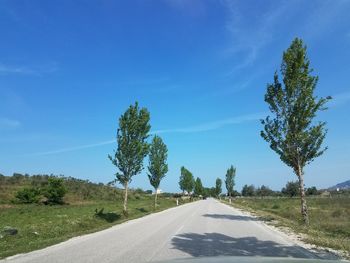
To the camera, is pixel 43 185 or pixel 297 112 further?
pixel 43 185

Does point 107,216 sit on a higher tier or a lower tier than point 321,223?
higher

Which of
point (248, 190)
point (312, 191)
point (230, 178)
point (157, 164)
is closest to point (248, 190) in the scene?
point (248, 190)

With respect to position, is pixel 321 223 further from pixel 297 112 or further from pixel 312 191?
pixel 312 191

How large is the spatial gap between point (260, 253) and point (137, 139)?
23.9m

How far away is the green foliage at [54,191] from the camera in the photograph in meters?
47.5

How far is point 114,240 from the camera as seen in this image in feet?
50.6

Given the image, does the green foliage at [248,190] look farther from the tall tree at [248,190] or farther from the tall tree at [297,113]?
the tall tree at [297,113]

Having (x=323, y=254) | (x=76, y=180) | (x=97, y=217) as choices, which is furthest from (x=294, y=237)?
(x=76, y=180)

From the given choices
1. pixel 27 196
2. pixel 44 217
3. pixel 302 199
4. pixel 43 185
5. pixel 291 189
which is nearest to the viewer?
pixel 302 199

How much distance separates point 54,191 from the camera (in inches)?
1881

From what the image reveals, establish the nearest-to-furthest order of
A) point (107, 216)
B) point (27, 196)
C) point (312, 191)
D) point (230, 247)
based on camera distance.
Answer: point (230, 247) → point (107, 216) → point (27, 196) → point (312, 191)

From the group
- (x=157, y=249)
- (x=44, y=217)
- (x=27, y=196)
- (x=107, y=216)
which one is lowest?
(x=157, y=249)

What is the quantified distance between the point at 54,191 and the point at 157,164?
12.6 metres

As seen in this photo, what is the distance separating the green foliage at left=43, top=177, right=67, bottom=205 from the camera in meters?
47.5
